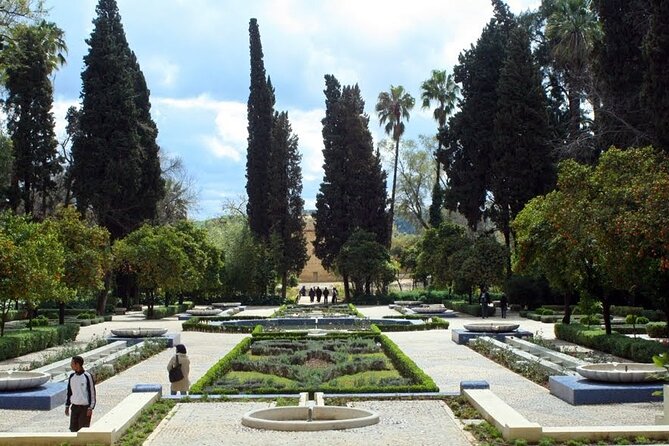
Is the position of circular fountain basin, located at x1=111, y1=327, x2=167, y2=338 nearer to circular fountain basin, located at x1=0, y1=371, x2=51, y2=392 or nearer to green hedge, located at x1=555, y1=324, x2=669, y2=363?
circular fountain basin, located at x1=0, y1=371, x2=51, y2=392

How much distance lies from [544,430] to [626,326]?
17.1 m

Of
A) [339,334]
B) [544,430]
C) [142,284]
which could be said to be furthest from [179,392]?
[142,284]

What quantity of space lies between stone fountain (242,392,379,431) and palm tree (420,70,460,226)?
46128 mm

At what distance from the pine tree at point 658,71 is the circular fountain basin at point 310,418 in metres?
16.6

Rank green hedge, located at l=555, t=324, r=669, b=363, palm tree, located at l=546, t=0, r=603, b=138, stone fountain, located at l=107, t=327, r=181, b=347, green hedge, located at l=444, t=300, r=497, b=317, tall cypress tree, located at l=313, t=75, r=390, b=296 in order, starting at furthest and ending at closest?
tall cypress tree, located at l=313, t=75, r=390, b=296 → palm tree, located at l=546, t=0, r=603, b=138 → green hedge, located at l=444, t=300, r=497, b=317 → stone fountain, located at l=107, t=327, r=181, b=347 → green hedge, located at l=555, t=324, r=669, b=363

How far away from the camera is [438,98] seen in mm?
56188

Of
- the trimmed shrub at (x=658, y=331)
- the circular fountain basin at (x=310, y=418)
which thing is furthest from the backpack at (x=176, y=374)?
the trimmed shrub at (x=658, y=331)

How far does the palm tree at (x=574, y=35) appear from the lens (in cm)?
3856

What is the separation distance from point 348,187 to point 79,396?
4398cm

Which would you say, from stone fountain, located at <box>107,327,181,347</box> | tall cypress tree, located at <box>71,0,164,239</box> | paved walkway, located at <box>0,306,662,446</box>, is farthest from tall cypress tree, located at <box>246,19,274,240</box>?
paved walkway, located at <box>0,306,662,446</box>

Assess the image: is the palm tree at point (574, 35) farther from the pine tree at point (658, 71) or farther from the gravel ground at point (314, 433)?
the gravel ground at point (314, 433)

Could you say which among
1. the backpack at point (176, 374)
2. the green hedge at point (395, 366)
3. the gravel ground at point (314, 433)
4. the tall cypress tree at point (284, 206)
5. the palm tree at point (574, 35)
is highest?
the palm tree at point (574, 35)

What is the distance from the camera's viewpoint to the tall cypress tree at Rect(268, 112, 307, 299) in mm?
52656

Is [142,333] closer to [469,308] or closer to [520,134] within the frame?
[469,308]
